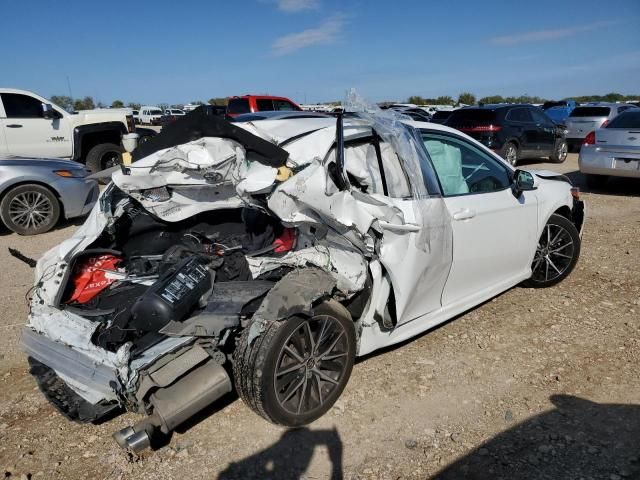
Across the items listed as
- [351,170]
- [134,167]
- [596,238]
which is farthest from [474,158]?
[596,238]

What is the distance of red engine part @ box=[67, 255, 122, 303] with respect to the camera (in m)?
3.18

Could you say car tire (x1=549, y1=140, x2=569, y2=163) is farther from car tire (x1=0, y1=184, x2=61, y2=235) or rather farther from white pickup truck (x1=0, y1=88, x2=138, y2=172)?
car tire (x1=0, y1=184, x2=61, y2=235)

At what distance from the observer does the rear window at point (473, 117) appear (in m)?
12.3

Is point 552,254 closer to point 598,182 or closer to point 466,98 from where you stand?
point 598,182

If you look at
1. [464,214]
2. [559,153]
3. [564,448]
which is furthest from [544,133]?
[564,448]

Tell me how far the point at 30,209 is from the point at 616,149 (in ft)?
31.8

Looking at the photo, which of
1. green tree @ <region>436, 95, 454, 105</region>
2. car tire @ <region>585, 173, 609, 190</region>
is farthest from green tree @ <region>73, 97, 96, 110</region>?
car tire @ <region>585, 173, 609, 190</region>

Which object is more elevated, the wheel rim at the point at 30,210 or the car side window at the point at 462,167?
the car side window at the point at 462,167

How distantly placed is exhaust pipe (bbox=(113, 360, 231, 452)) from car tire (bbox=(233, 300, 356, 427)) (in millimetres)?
151

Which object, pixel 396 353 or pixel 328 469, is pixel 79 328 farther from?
pixel 396 353

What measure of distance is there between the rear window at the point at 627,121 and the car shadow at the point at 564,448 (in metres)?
7.53

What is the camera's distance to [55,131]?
35.0 feet

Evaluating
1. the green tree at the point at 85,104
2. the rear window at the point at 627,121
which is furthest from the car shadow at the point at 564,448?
the green tree at the point at 85,104

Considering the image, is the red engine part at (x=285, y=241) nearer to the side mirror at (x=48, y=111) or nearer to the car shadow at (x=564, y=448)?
the car shadow at (x=564, y=448)
